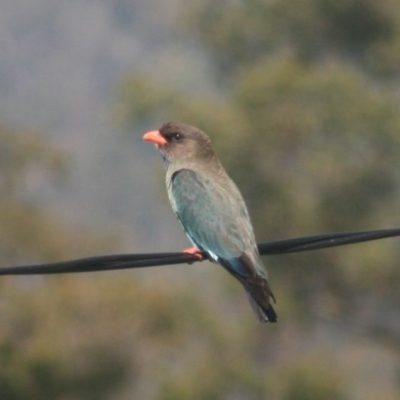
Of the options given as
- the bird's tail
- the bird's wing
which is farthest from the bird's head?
the bird's tail

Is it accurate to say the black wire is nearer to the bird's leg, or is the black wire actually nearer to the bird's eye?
the bird's leg

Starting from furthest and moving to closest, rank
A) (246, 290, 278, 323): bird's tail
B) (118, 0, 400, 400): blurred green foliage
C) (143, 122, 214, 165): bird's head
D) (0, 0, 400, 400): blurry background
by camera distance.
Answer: (118, 0, 400, 400): blurred green foliage, (0, 0, 400, 400): blurry background, (143, 122, 214, 165): bird's head, (246, 290, 278, 323): bird's tail

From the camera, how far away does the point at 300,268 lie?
26.8 meters

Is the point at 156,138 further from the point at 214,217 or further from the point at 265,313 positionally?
the point at 265,313

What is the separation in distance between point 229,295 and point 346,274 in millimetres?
2370

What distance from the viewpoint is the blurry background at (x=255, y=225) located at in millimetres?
21938

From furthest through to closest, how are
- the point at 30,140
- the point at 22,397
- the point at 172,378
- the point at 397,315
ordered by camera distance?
the point at 397,315, the point at 30,140, the point at 172,378, the point at 22,397

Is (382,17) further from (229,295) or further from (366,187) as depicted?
(229,295)

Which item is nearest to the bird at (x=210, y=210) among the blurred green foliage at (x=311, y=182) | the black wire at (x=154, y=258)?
the black wire at (x=154, y=258)

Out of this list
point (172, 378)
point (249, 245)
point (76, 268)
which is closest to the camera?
point (76, 268)

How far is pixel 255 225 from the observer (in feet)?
82.2

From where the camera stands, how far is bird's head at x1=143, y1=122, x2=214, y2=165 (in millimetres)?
9320

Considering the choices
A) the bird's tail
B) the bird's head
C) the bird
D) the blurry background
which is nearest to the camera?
the bird's tail

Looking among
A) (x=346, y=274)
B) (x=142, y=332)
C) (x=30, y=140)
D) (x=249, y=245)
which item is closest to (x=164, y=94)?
(x=30, y=140)
